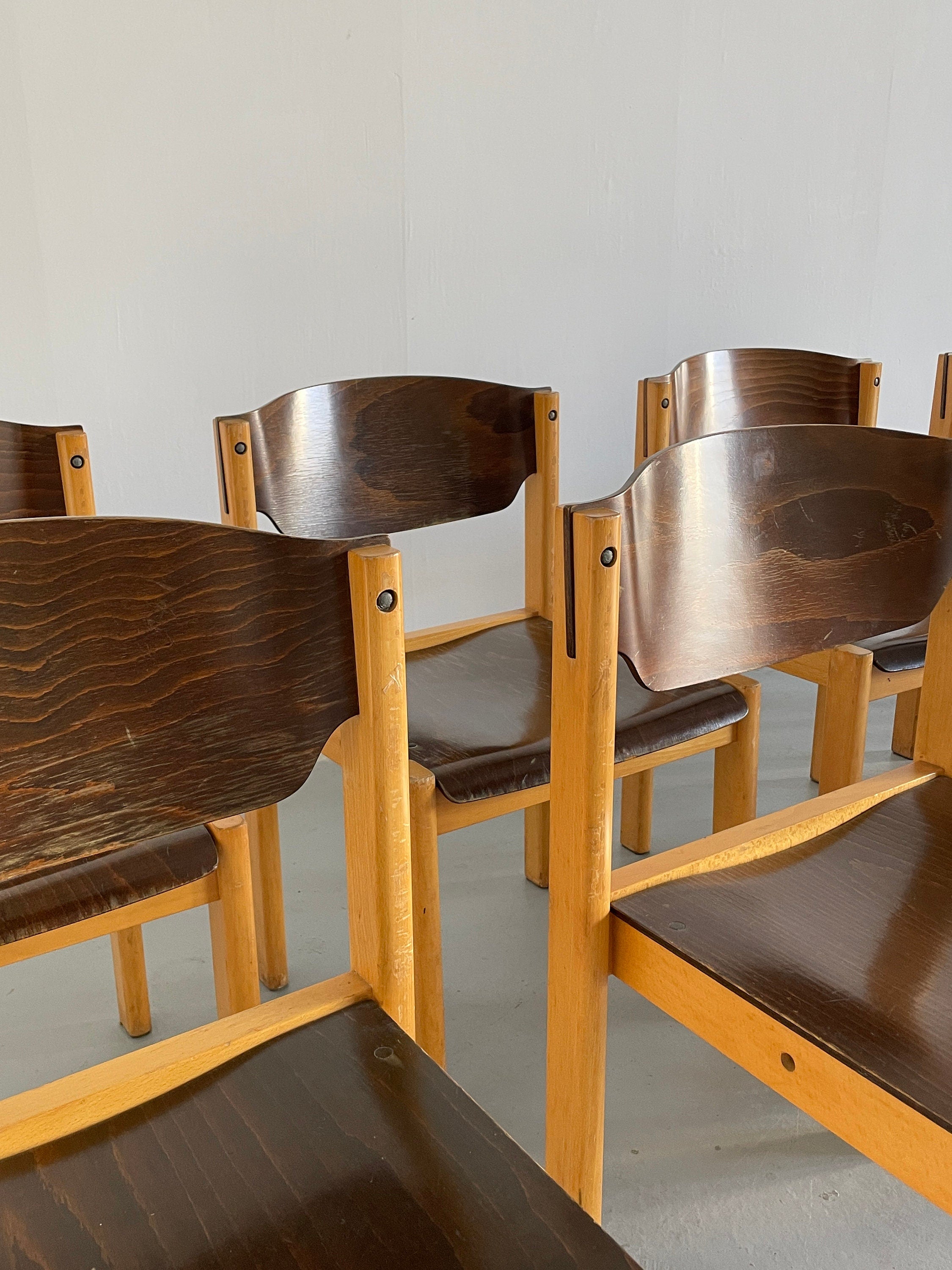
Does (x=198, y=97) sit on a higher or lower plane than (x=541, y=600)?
higher

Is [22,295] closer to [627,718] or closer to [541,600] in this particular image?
[541,600]

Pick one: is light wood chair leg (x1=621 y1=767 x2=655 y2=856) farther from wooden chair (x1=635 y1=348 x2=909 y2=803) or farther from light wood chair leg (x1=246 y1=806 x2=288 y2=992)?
light wood chair leg (x1=246 y1=806 x2=288 y2=992)

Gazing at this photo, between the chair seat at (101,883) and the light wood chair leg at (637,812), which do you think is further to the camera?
the light wood chair leg at (637,812)

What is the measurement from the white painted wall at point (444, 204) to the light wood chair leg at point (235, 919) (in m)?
1.01

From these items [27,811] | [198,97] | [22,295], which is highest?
[198,97]

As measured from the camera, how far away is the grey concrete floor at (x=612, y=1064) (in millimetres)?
1064

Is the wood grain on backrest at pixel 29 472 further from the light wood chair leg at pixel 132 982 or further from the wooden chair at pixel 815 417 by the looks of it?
the wooden chair at pixel 815 417

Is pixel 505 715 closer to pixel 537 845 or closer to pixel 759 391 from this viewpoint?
pixel 537 845

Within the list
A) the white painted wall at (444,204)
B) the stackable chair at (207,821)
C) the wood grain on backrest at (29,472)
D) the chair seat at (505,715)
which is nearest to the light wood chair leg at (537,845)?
the chair seat at (505,715)

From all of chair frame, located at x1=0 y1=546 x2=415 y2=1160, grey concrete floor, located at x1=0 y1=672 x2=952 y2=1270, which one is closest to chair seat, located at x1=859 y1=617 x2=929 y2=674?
grey concrete floor, located at x1=0 y1=672 x2=952 y2=1270

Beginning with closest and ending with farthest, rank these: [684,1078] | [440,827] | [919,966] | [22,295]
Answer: [919,966] → [440,827] → [684,1078] → [22,295]

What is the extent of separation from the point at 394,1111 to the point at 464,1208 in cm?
8

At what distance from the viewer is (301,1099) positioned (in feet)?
2.14

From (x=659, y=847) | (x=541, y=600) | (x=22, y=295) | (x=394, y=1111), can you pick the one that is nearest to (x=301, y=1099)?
(x=394, y=1111)
